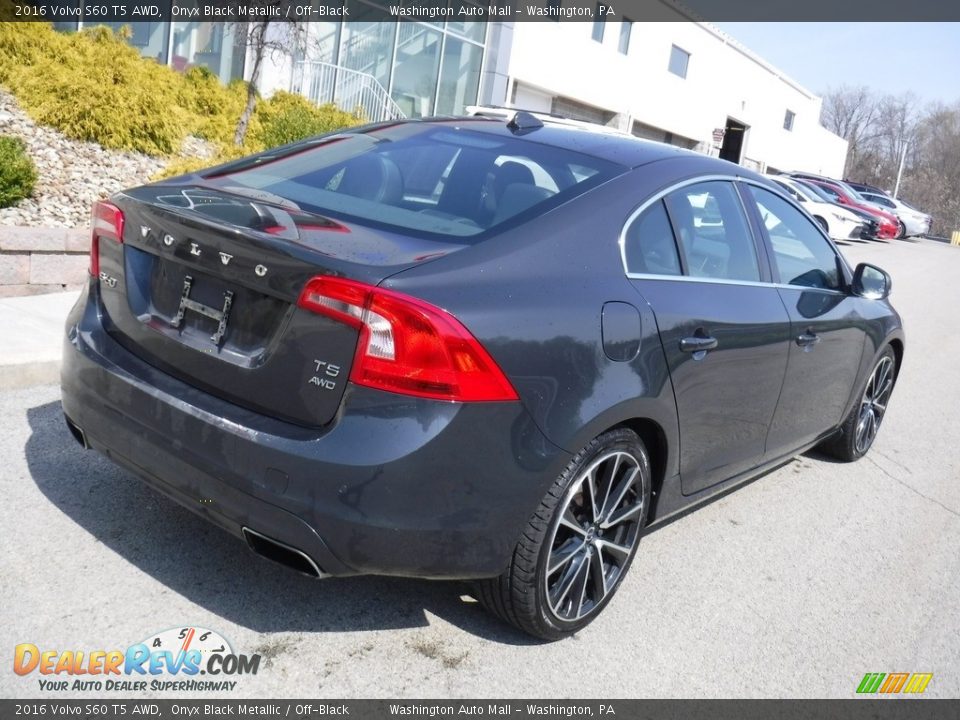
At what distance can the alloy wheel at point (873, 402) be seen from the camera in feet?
19.4

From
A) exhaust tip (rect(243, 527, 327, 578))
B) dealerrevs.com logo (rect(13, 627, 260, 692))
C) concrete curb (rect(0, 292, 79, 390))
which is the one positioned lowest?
dealerrevs.com logo (rect(13, 627, 260, 692))

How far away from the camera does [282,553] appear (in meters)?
2.88

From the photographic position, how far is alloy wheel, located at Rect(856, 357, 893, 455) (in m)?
5.91

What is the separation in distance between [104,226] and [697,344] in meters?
2.20

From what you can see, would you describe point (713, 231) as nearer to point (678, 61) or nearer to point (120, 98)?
point (120, 98)

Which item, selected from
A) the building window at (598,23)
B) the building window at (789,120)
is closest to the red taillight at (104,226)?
the building window at (598,23)

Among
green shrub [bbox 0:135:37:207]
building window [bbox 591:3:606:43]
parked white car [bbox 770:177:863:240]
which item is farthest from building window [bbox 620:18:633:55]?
green shrub [bbox 0:135:37:207]

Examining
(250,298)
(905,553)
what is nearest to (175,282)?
(250,298)

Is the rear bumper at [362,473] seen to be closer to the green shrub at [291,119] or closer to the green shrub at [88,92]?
the green shrub at [88,92]

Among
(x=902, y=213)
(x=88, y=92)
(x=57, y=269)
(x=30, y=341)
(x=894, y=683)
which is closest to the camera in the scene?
(x=894, y=683)

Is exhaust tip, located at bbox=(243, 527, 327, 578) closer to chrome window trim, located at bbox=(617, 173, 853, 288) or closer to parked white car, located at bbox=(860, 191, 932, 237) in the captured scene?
chrome window trim, located at bbox=(617, 173, 853, 288)

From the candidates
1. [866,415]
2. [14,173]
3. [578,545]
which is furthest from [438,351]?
[14,173]

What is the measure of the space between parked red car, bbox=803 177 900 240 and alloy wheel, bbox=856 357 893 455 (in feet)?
78.8

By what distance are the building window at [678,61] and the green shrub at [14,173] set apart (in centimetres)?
2931
